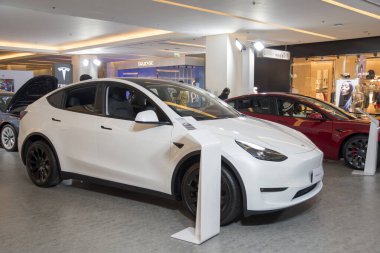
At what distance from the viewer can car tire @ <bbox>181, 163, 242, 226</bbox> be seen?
12.1 ft

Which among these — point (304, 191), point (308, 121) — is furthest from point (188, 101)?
point (308, 121)

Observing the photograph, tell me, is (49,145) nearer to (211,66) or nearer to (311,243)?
(311,243)

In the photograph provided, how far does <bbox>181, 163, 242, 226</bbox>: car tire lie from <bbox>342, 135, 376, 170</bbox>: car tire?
3.65 m

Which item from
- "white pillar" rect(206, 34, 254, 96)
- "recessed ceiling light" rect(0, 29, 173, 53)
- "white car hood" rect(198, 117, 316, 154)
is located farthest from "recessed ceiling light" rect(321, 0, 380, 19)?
"recessed ceiling light" rect(0, 29, 173, 53)

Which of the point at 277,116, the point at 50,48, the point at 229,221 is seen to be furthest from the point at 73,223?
the point at 50,48

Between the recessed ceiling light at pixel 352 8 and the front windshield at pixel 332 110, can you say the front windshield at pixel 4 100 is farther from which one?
the recessed ceiling light at pixel 352 8

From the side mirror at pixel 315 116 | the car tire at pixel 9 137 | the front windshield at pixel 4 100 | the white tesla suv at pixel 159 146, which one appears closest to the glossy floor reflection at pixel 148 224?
the white tesla suv at pixel 159 146

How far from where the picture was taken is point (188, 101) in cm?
463

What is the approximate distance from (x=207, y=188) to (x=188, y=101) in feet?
4.79

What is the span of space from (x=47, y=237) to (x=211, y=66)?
10.4 metres

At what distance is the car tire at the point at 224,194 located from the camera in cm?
369

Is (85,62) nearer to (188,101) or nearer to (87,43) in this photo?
(87,43)

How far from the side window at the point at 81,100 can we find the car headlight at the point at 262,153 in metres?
2.01

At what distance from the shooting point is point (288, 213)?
4309mm
